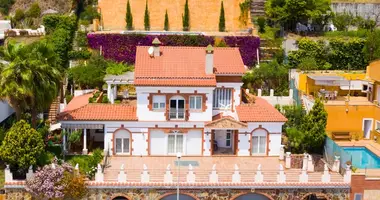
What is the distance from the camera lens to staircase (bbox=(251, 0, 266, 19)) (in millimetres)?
57375

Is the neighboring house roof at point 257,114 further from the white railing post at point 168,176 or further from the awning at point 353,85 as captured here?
the awning at point 353,85

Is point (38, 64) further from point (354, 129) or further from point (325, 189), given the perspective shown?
point (354, 129)

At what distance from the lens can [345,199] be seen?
31.4m

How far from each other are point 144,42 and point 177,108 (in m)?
17.6

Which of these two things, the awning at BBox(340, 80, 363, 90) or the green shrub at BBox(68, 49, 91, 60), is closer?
the awning at BBox(340, 80, 363, 90)

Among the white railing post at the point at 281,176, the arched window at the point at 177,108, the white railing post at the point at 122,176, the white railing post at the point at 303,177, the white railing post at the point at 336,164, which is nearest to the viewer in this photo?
the white railing post at the point at 122,176

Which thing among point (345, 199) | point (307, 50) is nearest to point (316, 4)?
point (307, 50)

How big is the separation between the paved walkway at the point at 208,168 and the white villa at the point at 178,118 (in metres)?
0.79

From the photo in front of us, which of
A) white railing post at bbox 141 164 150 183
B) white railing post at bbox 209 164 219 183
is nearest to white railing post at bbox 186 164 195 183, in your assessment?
white railing post at bbox 209 164 219 183

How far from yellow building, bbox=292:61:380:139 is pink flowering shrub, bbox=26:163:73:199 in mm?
19364

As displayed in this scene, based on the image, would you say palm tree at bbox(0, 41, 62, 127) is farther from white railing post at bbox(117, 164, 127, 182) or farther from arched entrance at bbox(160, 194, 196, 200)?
arched entrance at bbox(160, 194, 196, 200)

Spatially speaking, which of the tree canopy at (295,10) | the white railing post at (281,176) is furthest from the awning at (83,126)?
the tree canopy at (295,10)

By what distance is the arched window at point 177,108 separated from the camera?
3488 cm

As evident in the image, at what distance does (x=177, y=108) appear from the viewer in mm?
34969
